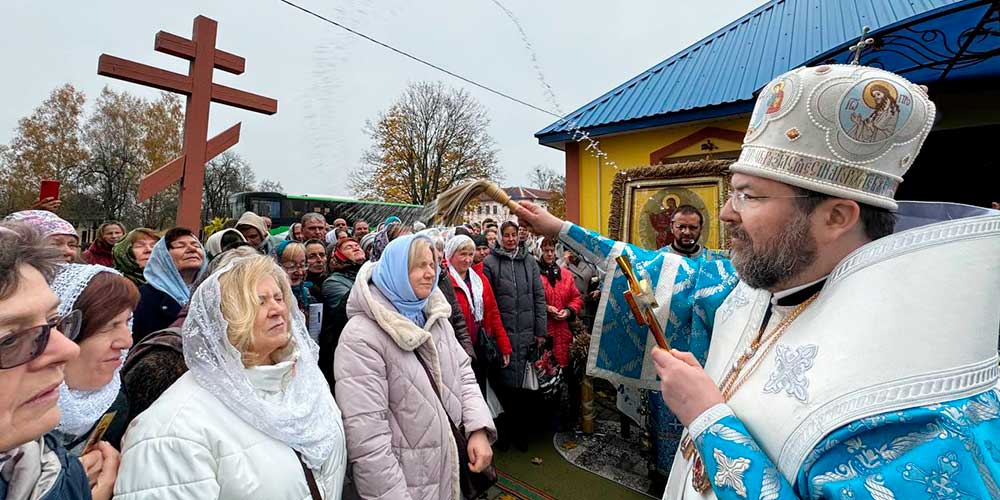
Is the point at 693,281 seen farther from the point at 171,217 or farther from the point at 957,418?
the point at 171,217

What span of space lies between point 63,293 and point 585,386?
184 inches

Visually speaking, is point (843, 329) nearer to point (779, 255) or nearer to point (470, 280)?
point (779, 255)

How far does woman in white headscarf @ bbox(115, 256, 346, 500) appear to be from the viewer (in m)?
1.52

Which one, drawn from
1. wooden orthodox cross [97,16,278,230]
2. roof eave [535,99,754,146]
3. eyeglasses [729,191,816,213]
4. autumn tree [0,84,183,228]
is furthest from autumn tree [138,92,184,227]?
eyeglasses [729,191,816,213]

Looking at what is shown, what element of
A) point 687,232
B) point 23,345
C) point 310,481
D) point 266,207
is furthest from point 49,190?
point 266,207

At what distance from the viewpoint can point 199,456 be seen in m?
1.55

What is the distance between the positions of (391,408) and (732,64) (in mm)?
6545

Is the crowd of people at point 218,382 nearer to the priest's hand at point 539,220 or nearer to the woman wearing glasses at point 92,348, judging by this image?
the woman wearing glasses at point 92,348

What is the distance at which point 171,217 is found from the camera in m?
28.3

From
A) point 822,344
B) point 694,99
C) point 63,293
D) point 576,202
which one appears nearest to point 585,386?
point 576,202

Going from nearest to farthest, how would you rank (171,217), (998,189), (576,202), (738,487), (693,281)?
(738,487), (693,281), (998,189), (576,202), (171,217)

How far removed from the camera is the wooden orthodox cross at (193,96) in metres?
5.48

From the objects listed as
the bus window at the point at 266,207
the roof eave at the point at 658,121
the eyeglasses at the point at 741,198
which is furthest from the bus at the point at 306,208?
the eyeglasses at the point at 741,198

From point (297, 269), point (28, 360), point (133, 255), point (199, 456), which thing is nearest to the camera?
point (28, 360)
